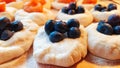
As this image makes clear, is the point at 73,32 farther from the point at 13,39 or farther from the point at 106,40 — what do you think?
the point at 13,39

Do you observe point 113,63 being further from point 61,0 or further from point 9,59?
point 61,0

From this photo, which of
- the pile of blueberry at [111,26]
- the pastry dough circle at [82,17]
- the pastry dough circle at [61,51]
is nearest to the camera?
the pastry dough circle at [61,51]

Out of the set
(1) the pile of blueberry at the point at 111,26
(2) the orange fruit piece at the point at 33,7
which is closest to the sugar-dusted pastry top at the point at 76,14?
(2) the orange fruit piece at the point at 33,7

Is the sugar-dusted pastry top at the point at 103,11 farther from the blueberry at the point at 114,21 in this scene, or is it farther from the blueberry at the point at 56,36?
the blueberry at the point at 56,36

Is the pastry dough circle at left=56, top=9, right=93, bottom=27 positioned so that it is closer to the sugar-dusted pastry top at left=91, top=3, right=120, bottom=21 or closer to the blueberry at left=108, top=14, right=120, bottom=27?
the sugar-dusted pastry top at left=91, top=3, right=120, bottom=21

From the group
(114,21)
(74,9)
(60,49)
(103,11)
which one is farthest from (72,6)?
(60,49)

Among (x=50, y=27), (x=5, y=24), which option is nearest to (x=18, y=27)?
(x=5, y=24)

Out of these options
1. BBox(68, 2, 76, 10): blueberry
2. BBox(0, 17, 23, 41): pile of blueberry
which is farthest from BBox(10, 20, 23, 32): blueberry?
BBox(68, 2, 76, 10): blueberry
